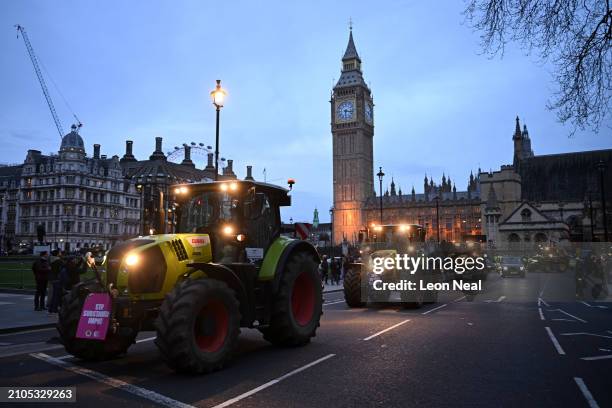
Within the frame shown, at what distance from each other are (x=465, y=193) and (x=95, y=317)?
5992 inches

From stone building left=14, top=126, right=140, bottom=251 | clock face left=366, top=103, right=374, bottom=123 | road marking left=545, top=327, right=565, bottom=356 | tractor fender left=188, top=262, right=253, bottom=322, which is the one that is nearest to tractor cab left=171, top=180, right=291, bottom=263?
tractor fender left=188, top=262, right=253, bottom=322

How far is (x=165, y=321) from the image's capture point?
6473mm

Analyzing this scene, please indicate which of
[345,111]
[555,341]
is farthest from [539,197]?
[555,341]

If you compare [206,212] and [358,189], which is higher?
[358,189]

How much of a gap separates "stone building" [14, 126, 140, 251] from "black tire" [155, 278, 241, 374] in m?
90.8

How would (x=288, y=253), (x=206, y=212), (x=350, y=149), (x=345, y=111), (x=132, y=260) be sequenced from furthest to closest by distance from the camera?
1. (x=350, y=149)
2. (x=345, y=111)
3. (x=288, y=253)
4. (x=206, y=212)
5. (x=132, y=260)

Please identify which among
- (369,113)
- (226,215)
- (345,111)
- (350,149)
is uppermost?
(369,113)

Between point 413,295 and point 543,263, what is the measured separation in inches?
1616

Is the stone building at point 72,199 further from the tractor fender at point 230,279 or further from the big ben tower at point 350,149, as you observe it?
the tractor fender at point 230,279

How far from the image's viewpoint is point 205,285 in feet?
22.7

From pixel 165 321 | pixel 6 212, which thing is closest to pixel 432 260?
pixel 165 321

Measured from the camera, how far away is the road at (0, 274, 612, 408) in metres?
5.88

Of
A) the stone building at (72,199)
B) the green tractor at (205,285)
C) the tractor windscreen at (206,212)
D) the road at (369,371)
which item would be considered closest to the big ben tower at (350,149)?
the stone building at (72,199)

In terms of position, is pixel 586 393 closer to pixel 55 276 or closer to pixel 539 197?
pixel 55 276
